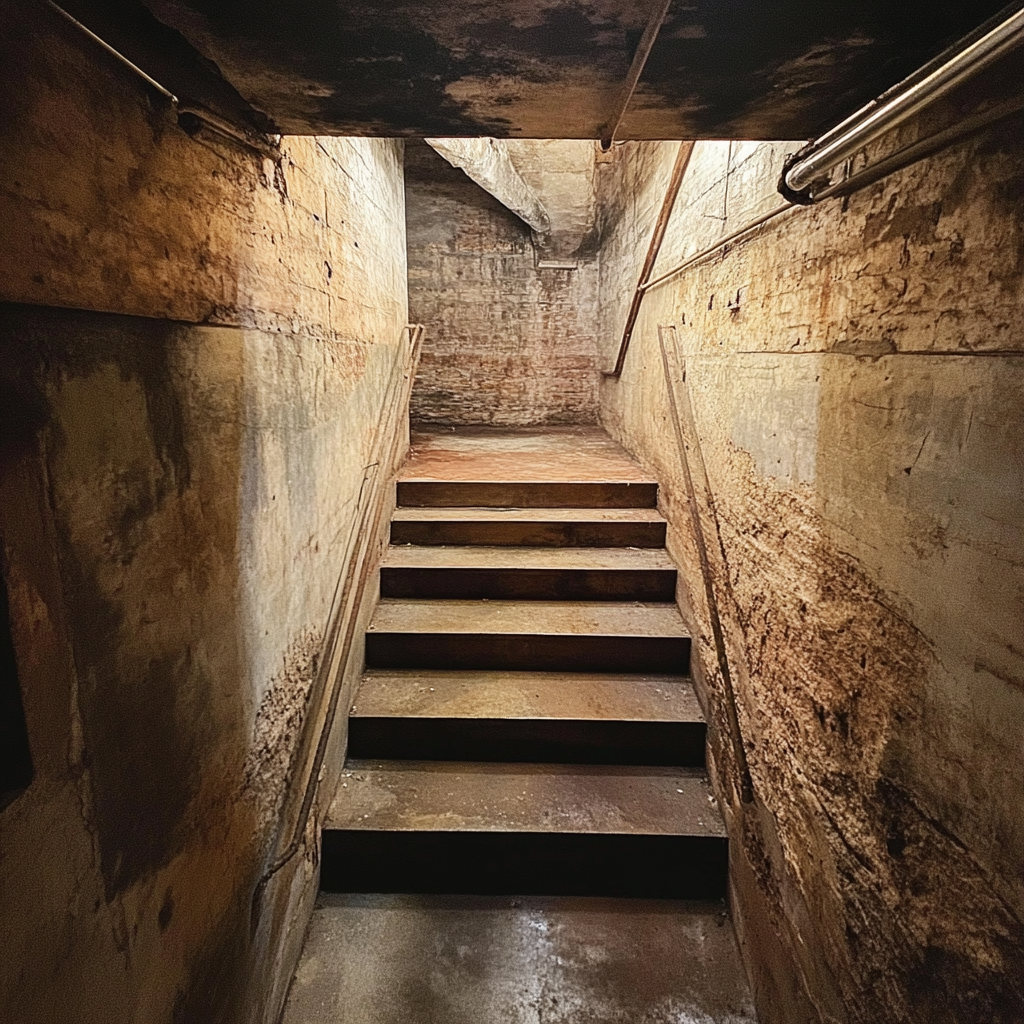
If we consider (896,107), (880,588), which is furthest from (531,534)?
(896,107)

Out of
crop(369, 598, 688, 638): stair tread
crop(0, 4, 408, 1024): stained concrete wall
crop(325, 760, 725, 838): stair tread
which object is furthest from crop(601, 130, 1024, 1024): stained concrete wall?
crop(0, 4, 408, 1024): stained concrete wall

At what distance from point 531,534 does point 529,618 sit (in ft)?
2.32

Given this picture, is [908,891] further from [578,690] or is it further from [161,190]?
[161,190]

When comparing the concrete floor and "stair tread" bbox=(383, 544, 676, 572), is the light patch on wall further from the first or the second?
the concrete floor

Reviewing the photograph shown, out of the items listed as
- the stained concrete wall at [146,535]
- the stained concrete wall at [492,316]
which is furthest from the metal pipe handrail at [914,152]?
the stained concrete wall at [492,316]

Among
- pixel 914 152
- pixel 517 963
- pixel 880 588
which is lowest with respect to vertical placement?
pixel 517 963

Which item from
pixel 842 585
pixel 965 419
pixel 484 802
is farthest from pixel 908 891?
pixel 484 802

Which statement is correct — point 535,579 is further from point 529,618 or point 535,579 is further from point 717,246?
point 717,246

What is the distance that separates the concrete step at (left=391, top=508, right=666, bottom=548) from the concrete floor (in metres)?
2.01

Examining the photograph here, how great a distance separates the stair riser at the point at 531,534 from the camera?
3.88 m

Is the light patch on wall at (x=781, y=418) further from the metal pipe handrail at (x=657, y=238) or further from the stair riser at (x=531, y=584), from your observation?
the metal pipe handrail at (x=657, y=238)

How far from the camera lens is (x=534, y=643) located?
3.23 meters

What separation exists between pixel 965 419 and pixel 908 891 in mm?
1023

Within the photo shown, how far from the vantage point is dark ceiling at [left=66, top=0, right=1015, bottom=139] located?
1110 mm
